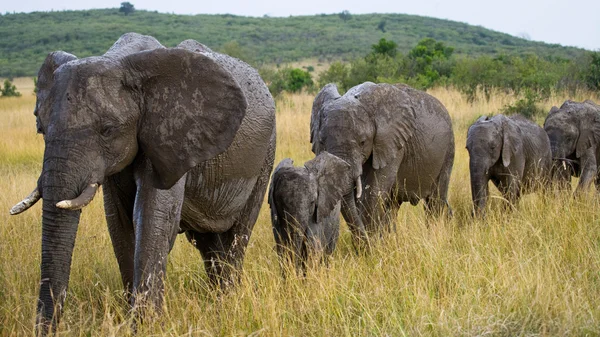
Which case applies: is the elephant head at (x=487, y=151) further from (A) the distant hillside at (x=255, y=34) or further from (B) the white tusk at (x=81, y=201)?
(A) the distant hillside at (x=255, y=34)

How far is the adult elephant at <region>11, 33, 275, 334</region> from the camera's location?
3.55m

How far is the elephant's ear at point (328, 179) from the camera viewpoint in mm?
5680

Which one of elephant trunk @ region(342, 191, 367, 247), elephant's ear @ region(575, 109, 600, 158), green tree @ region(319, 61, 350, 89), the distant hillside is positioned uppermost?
elephant's ear @ region(575, 109, 600, 158)

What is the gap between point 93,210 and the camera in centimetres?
786

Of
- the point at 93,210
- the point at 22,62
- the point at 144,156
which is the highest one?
the point at 144,156

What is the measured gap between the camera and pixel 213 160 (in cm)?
495

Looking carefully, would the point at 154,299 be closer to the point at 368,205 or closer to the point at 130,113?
the point at 130,113

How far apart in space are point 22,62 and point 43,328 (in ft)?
154

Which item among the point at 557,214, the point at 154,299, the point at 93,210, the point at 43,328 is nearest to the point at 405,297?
the point at 154,299

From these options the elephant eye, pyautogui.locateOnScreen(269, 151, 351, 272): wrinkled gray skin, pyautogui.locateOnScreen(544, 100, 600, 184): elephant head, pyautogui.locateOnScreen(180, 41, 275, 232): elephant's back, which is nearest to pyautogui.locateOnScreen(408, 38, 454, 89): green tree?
pyautogui.locateOnScreen(544, 100, 600, 184): elephant head

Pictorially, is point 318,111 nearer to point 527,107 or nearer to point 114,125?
point 114,125

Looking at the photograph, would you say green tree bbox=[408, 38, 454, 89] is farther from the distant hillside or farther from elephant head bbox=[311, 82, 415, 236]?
the distant hillside

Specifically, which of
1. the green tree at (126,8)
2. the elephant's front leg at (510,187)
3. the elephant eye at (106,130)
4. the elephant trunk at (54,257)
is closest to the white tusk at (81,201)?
the elephant trunk at (54,257)

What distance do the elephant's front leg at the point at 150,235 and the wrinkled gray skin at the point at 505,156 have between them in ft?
14.4
